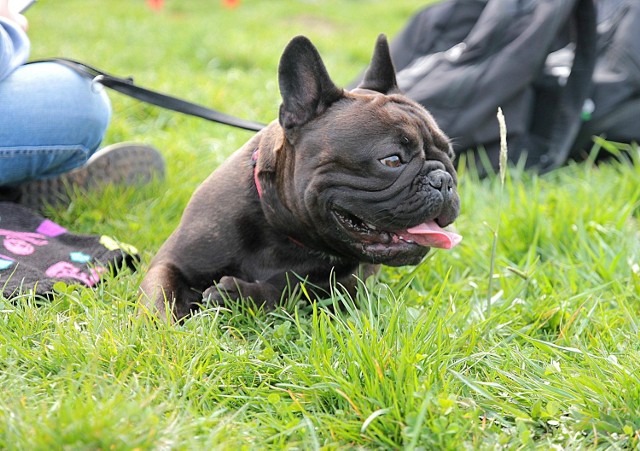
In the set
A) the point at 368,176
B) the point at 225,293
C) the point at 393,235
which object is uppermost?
the point at 368,176

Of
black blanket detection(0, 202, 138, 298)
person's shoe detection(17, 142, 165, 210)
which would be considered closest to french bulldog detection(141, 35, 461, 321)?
black blanket detection(0, 202, 138, 298)

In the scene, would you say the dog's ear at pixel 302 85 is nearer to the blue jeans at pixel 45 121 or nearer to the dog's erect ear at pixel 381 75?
the dog's erect ear at pixel 381 75

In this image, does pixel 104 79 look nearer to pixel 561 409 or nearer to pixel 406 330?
pixel 406 330

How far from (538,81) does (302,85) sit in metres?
2.44

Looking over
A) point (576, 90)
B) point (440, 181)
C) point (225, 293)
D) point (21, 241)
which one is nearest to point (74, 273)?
point (21, 241)

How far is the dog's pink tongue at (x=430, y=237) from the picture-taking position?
2.66 metres

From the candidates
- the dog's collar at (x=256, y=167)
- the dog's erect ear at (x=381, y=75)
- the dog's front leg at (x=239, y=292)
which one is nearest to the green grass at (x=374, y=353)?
the dog's front leg at (x=239, y=292)

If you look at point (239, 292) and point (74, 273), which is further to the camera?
point (74, 273)

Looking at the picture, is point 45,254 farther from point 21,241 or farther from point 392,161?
point 392,161

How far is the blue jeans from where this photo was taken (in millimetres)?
3191

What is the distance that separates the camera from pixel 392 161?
2584 millimetres

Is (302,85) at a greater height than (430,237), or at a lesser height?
greater

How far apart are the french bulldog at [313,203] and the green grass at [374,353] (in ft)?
0.50

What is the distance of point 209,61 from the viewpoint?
7070 millimetres
